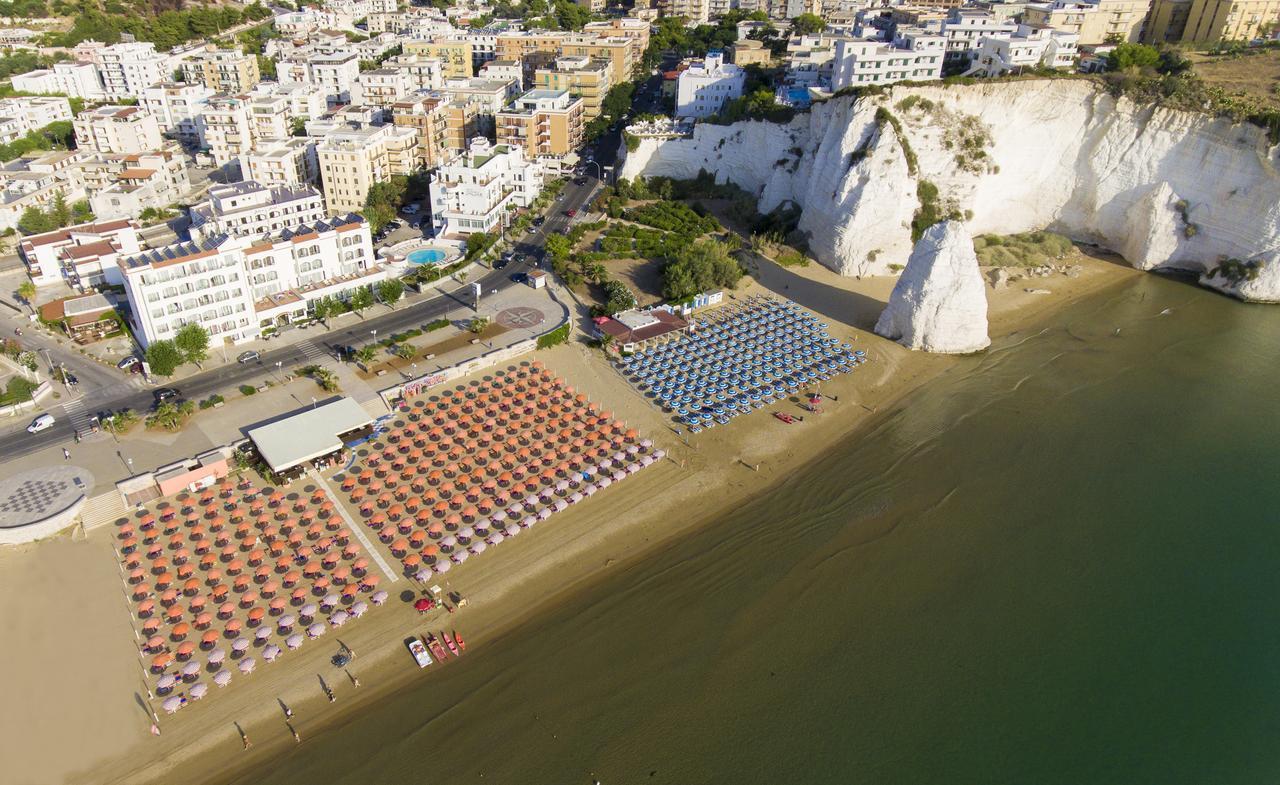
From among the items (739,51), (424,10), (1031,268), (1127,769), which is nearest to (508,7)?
(424,10)

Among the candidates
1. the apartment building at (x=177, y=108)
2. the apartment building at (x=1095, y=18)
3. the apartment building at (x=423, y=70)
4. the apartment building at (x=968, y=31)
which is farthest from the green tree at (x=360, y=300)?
the apartment building at (x=1095, y=18)

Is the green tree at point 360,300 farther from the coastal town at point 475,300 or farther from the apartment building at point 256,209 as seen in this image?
the apartment building at point 256,209

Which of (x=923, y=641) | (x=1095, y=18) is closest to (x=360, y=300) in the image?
(x=923, y=641)

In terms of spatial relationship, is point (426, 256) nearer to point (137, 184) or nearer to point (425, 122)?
point (425, 122)

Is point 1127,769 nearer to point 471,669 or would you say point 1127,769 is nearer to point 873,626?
point 873,626

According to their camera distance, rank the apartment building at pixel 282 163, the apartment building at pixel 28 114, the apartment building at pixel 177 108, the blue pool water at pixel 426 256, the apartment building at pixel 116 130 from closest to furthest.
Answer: the blue pool water at pixel 426 256 < the apartment building at pixel 282 163 < the apartment building at pixel 116 130 < the apartment building at pixel 28 114 < the apartment building at pixel 177 108
